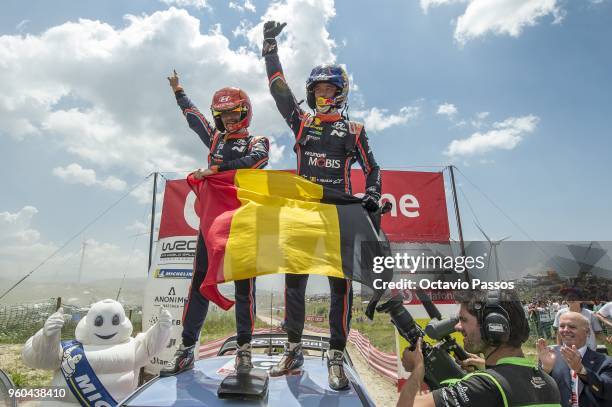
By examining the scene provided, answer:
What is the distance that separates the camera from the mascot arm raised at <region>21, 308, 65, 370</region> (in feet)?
11.7

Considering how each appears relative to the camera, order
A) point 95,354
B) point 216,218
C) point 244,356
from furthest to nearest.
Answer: point 95,354, point 216,218, point 244,356

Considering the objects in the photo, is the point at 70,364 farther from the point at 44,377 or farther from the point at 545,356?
the point at 44,377

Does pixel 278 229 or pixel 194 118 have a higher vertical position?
pixel 194 118

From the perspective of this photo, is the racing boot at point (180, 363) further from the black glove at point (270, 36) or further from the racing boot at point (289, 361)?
the black glove at point (270, 36)

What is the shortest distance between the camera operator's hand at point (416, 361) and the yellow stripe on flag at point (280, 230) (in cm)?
75

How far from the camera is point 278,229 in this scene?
9.97 ft

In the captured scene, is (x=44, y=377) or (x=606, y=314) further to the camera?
(x=44, y=377)

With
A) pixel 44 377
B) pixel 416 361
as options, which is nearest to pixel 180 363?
pixel 416 361

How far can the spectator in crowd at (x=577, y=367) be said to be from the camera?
11.2 feet

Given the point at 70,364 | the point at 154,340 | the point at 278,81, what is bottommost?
the point at 70,364

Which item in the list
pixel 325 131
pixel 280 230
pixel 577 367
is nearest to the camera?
pixel 280 230

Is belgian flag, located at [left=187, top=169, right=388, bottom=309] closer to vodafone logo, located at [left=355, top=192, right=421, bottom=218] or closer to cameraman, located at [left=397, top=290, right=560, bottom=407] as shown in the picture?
cameraman, located at [left=397, top=290, right=560, bottom=407]

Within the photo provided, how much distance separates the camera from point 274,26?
376 centimetres

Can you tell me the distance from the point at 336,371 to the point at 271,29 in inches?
130
